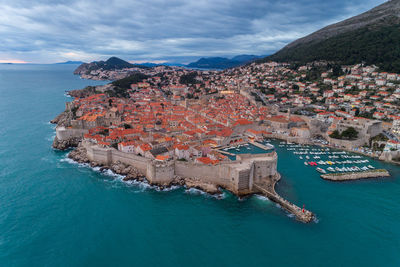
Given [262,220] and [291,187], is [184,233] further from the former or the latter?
[291,187]

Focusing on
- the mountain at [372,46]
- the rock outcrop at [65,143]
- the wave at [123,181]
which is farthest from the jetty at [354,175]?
the mountain at [372,46]

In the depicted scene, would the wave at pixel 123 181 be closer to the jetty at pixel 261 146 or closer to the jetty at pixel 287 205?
the jetty at pixel 287 205

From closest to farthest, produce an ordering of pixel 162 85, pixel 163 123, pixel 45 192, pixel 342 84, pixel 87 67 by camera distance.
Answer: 1. pixel 45 192
2. pixel 163 123
3. pixel 342 84
4. pixel 162 85
5. pixel 87 67

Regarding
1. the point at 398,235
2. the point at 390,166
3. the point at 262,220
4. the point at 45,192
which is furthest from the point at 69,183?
the point at 390,166

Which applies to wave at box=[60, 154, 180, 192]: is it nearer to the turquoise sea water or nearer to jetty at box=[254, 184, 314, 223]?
the turquoise sea water

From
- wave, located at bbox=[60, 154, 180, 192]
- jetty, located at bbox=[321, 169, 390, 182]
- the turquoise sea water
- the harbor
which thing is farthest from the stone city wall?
the harbor

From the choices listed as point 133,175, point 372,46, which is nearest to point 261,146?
point 133,175

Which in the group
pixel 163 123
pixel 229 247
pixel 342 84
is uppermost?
pixel 342 84
